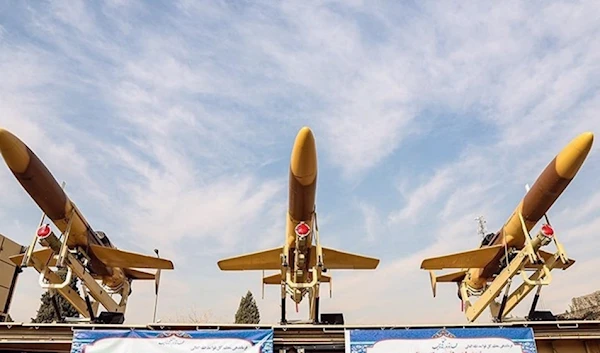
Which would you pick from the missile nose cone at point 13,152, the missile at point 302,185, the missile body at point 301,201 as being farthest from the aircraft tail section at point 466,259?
the missile nose cone at point 13,152

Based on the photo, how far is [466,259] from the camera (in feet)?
40.0

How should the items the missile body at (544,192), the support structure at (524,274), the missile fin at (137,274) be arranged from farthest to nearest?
1. the missile fin at (137,274)
2. the support structure at (524,274)
3. the missile body at (544,192)

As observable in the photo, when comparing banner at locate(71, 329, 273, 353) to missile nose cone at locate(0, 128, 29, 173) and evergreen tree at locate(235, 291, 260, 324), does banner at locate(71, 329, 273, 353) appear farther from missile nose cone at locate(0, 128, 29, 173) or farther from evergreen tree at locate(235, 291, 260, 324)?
evergreen tree at locate(235, 291, 260, 324)

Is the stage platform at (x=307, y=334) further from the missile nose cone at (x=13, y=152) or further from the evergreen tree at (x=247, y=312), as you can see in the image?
the evergreen tree at (x=247, y=312)

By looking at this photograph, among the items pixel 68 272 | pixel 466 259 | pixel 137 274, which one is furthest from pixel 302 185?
pixel 137 274

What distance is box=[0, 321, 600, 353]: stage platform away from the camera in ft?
26.6

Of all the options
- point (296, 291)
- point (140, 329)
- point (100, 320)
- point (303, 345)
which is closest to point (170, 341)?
point (140, 329)

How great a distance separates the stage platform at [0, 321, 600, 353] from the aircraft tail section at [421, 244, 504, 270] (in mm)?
3358

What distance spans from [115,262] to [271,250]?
4.18 meters

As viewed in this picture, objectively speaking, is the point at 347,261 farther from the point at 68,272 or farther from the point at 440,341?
the point at 68,272

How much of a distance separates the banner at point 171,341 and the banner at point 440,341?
1.67m

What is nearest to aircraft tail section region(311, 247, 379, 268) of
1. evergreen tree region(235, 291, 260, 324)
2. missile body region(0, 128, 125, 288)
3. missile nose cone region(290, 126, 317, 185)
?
missile nose cone region(290, 126, 317, 185)

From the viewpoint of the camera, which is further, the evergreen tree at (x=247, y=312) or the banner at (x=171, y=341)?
the evergreen tree at (x=247, y=312)

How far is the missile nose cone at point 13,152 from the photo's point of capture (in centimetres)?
902
